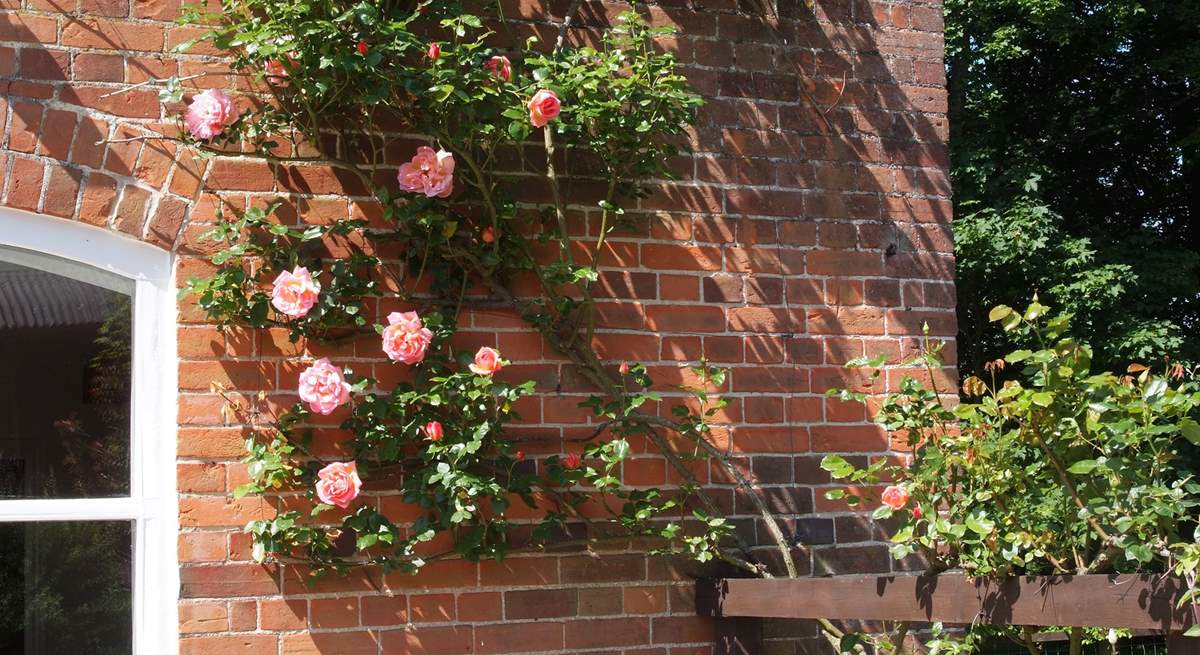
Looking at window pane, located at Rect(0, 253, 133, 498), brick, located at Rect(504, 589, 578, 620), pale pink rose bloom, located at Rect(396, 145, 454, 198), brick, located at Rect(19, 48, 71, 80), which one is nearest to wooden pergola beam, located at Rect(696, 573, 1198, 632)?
brick, located at Rect(504, 589, 578, 620)

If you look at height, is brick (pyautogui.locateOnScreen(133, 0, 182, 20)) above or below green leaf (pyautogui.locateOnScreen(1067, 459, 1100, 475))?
above

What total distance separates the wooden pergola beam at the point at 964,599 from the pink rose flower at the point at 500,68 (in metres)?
1.40

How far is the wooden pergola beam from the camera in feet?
7.04

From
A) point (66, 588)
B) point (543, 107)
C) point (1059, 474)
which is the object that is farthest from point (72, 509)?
point (1059, 474)

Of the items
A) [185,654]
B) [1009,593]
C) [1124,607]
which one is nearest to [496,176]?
[185,654]

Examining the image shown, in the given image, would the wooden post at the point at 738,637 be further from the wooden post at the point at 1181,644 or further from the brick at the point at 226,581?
the wooden post at the point at 1181,644

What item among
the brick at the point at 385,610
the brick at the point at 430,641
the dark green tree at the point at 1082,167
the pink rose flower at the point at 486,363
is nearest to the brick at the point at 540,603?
the brick at the point at 430,641

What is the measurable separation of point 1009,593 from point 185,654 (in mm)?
1844

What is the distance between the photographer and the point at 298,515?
300 cm

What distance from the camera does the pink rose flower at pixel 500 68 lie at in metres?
3.11

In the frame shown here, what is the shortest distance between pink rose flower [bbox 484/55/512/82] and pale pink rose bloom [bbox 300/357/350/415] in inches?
32.8

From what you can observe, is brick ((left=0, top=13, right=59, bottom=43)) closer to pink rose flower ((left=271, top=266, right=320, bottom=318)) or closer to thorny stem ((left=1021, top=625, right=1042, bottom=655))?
pink rose flower ((left=271, top=266, right=320, bottom=318))

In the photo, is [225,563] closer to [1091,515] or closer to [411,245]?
[411,245]

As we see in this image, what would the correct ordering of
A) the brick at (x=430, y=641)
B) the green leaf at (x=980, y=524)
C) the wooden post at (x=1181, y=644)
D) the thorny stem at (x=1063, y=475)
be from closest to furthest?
the wooden post at (x=1181, y=644)
the thorny stem at (x=1063, y=475)
the green leaf at (x=980, y=524)
the brick at (x=430, y=641)
